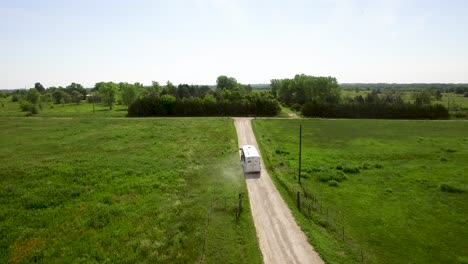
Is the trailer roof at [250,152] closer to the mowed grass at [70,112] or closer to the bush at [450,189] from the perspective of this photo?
the bush at [450,189]

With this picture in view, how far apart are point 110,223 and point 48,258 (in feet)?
18.1

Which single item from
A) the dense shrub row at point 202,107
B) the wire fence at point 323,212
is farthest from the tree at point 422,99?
the wire fence at point 323,212

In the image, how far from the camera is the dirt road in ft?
68.2

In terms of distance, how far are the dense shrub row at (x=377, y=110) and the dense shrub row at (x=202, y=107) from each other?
42.7 ft

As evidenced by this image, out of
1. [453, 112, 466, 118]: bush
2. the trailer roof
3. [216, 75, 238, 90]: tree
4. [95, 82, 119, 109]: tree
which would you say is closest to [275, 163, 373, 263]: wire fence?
the trailer roof

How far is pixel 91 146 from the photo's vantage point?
55.5m

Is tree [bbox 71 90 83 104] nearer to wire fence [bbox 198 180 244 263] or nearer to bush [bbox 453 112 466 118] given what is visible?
wire fence [bbox 198 180 244 263]

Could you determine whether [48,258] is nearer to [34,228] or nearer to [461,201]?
[34,228]

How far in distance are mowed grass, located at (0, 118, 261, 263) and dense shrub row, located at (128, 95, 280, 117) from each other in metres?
44.9

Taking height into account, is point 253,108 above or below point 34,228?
above

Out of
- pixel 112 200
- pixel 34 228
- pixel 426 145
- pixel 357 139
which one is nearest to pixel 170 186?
pixel 112 200

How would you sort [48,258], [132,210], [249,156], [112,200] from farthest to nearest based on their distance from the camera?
[249,156]
[112,200]
[132,210]
[48,258]

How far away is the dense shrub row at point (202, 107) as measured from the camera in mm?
101500

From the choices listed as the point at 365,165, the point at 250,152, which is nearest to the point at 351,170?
the point at 365,165
